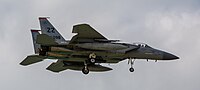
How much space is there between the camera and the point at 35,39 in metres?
66.8

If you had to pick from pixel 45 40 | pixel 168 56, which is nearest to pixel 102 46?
pixel 45 40

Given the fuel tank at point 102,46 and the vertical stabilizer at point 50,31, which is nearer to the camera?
the fuel tank at point 102,46

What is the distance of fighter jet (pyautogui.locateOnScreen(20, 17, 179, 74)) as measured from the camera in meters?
63.8

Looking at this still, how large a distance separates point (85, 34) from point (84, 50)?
6.76ft

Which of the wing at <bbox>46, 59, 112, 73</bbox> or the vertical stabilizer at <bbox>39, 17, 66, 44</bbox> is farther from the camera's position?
the wing at <bbox>46, 59, 112, 73</bbox>

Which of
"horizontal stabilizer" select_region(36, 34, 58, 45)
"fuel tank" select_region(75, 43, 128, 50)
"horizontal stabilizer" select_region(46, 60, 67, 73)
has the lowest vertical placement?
"horizontal stabilizer" select_region(46, 60, 67, 73)

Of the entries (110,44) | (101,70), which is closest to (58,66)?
(101,70)

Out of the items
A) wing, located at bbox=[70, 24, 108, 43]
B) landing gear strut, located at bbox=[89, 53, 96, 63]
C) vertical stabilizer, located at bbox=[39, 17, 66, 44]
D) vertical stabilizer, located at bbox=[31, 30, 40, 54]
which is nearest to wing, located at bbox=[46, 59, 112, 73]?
landing gear strut, located at bbox=[89, 53, 96, 63]

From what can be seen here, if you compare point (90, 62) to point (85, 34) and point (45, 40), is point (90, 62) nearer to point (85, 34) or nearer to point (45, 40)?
point (85, 34)

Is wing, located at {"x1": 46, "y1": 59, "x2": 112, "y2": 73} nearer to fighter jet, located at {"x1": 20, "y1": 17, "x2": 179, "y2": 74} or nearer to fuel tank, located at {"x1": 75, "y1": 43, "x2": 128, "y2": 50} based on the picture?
fighter jet, located at {"x1": 20, "y1": 17, "x2": 179, "y2": 74}

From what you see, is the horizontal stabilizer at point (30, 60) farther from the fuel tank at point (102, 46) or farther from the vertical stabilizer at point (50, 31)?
the fuel tank at point (102, 46)

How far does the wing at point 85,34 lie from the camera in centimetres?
6199

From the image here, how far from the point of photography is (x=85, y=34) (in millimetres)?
63781

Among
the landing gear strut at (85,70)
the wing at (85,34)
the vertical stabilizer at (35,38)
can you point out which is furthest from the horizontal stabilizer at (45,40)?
the landing gear strut at (85,70)
